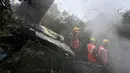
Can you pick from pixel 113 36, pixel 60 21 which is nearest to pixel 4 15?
pixel 60 21

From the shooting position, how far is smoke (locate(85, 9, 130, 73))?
9844mm

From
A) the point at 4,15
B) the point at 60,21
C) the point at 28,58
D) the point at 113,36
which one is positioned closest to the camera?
the point at 4,15

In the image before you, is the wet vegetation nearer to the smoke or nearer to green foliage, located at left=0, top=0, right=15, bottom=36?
green foliage, located at left=0, top=0, right=15, bottom=36

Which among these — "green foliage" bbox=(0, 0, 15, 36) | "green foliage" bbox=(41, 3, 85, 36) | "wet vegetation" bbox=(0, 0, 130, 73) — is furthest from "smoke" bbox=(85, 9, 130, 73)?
"green foliage" bbox=(0, 0, 15, 36)

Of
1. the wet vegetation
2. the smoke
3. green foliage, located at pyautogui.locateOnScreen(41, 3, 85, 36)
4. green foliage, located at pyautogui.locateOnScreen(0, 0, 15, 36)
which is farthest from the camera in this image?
the smoke

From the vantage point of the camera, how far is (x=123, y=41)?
1053 cm

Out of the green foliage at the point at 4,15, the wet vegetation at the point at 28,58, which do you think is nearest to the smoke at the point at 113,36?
the wet vegetation at the point at 28,58

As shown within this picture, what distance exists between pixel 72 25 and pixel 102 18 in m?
1.99

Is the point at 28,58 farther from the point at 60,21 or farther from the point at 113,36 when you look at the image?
the point at 113,36

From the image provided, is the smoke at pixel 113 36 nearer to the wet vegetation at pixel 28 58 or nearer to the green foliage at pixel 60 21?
the green foliage at pixel 60 21

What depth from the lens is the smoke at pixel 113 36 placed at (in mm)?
9844

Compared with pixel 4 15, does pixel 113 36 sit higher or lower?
higher

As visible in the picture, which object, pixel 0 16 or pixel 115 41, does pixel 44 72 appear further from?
pixel 115 41

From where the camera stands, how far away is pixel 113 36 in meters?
10.5
